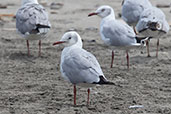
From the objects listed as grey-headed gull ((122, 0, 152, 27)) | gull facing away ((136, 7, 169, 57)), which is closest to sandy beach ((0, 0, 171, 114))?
gull facing away ((136, 7, 169, 57))

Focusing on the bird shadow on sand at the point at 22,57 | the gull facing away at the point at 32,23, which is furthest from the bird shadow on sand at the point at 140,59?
the bird shadow on sand at the point at 22,57

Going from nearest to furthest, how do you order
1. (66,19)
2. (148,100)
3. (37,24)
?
1. (148,100)
2. (37,24)
3. (66,19)

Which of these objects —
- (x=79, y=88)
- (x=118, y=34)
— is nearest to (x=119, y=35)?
(x=118, y=34)

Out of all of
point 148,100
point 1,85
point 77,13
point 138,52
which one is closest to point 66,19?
point 77,13

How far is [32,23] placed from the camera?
9438 millimetres

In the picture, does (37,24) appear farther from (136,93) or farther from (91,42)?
(136,93)

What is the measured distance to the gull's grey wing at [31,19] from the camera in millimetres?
9445

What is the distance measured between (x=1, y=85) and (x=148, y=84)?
2.29 metres

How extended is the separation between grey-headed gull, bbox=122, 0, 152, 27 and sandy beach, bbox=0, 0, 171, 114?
71cm

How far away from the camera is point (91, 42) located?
10727 millimetres

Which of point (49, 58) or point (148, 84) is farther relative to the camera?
point (49, 58)

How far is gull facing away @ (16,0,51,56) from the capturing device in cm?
944

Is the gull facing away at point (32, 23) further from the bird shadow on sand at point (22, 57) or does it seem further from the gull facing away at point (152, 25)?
the gull facing away at point (152, 25)

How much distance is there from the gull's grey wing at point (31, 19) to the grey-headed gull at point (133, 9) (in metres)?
2.20
